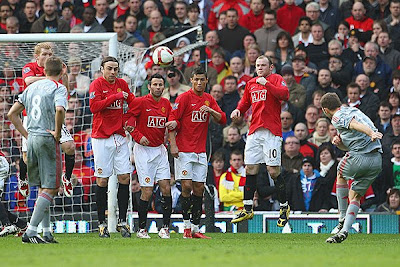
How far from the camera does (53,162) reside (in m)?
11.3

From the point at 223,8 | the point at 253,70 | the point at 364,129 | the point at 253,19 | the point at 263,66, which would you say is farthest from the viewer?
the point at 223,8

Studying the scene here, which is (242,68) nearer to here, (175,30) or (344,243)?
(175,30)

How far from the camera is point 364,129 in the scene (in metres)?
11.4

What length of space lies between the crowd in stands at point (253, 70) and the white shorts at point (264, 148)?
263 centimetres

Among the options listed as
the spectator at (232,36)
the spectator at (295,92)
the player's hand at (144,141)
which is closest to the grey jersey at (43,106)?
the player's hand at (144,141)

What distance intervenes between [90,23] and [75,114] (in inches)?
174

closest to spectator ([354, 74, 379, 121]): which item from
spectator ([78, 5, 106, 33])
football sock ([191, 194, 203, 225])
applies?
football sock ([191, 194, 203, 225])

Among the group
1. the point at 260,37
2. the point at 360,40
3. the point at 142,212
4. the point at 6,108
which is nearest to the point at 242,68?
the point at 260,37

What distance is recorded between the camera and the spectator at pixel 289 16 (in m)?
20.9

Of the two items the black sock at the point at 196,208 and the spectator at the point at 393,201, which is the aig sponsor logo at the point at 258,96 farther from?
the spectator at the point at 393,201

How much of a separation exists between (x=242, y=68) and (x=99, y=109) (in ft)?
22.6

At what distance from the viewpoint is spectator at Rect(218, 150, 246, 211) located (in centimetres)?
1698

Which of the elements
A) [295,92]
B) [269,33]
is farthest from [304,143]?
[269,33]

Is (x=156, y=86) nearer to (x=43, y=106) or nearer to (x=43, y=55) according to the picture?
(x=43, y=55)
